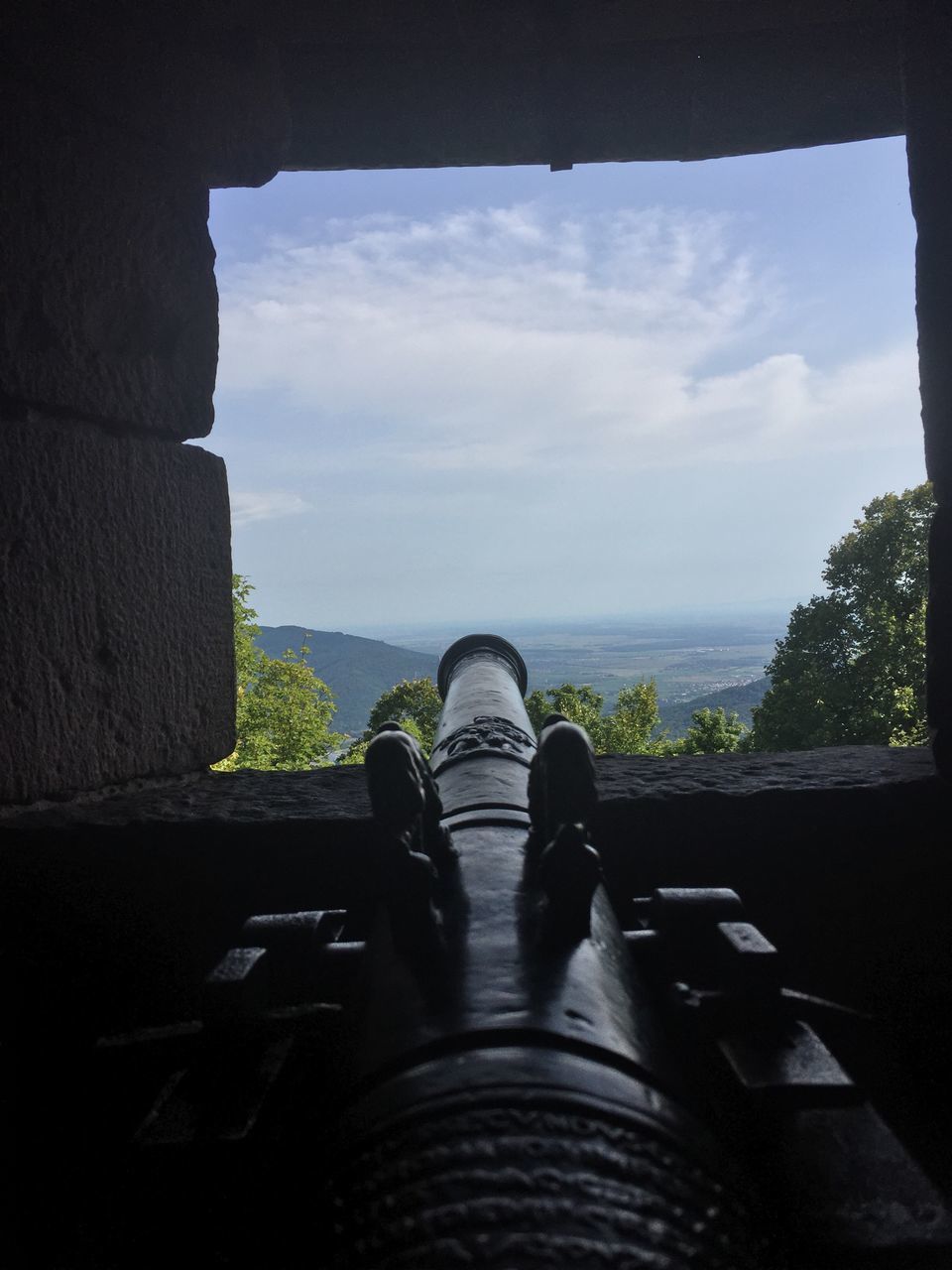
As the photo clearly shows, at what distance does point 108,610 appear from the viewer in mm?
2430

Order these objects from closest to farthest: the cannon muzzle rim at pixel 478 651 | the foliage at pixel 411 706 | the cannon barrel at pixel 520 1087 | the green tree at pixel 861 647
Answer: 1. the cannon barrel at pixel 520 1087
2. the cannon muzzle rim at pixel 478 651
3. the green tree at pixel 861 647
4. the foliage at pixel 411 706

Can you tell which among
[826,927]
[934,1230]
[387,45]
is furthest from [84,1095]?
[387,45]

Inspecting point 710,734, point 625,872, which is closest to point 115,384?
point 625,872

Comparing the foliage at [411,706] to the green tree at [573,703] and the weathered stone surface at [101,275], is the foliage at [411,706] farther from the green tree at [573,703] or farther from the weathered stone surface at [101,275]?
→ the weathered stone surface at [101,275]

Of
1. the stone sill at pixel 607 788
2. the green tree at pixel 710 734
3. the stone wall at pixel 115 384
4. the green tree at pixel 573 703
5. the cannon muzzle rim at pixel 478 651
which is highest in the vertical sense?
the stone wall at pixel 115 384

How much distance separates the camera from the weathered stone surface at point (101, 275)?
2.21m

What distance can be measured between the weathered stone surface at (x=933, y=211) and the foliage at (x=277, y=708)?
57.1 ft

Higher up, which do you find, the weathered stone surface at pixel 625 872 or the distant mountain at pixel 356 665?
the distant mountain at pixel 356 665

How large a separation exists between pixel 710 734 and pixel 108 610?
1415cm

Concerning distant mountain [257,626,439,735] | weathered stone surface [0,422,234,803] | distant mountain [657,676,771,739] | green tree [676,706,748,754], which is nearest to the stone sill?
weathered stone surface [0,422,234,803]

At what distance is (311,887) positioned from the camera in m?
2.24

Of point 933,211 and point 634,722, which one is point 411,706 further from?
point 933,211

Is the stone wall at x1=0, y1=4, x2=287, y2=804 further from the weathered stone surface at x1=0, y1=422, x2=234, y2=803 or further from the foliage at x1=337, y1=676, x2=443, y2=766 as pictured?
the foliage at x1=337, y1=676, x2=443, y2=766

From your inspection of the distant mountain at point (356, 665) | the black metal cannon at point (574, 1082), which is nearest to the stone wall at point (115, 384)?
the black metal cannon at point (574, 1082)
